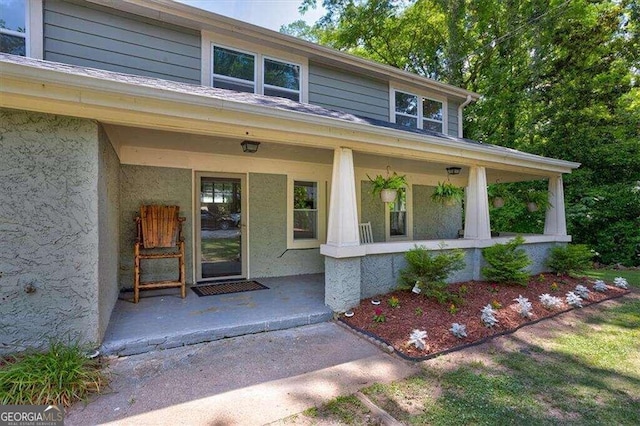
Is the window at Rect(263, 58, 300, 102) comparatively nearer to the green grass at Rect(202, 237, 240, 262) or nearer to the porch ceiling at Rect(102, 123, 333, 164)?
the porch ceiling at Rect(102, 123, 333, 164)

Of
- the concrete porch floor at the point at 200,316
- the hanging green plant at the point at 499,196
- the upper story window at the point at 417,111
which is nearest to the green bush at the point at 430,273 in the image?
the concrete porch floor at the point at 200,316

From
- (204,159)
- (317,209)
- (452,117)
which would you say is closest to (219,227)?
(204,159)

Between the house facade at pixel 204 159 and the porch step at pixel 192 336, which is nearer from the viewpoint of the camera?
the house facade at pixel 204 159

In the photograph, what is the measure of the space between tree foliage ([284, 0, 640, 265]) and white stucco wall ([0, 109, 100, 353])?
12796 millimetres

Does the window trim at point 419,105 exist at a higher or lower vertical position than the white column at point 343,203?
higher

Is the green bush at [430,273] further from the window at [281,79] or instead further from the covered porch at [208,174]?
the window at [281,79]

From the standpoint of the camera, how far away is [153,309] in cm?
430

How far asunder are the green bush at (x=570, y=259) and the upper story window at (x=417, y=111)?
408 cm

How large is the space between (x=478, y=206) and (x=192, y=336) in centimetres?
536

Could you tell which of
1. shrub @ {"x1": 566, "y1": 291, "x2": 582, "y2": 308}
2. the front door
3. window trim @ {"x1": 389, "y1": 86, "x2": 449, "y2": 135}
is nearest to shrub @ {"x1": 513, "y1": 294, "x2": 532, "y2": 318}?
shrub @ {"x1": 566, "y1": 291, "x2": 582, "y2": 308}

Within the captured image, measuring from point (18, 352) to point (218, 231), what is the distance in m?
3.37

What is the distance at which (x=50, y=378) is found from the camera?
247 cm

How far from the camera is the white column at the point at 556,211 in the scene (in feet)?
24.6

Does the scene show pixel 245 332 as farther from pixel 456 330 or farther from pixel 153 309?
pixel 456 330
